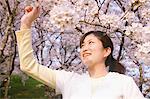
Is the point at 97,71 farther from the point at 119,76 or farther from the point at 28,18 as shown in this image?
the point at 28,18

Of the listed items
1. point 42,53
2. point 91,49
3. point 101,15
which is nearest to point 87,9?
point 101,15

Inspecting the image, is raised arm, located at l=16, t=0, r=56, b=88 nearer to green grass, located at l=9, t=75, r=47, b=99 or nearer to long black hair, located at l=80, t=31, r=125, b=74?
long black hair, located at l=80, t=31, r=125, b=74

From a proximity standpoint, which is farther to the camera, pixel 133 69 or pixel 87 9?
pixel 133 69

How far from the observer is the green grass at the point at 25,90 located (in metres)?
18.3

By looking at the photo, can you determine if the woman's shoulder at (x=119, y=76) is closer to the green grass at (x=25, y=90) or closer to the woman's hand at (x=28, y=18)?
the woman's hand at (x=28, y=18)

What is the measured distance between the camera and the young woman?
92.7 inches

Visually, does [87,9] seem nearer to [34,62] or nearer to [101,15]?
[101,15]

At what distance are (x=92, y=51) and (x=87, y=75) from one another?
17 cm

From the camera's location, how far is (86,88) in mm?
2389

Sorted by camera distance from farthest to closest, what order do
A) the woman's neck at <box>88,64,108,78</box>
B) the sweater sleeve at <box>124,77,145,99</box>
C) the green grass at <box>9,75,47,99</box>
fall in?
the green grass at <box>9,75,47,99</box> < the woman's neck at <box>88,64,108,78</box> < the sweater sleeve at <box>124,77,145,99</box>

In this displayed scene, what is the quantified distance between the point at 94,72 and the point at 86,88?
0.13 m

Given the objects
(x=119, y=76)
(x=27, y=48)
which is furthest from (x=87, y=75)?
(x=27, y=48)

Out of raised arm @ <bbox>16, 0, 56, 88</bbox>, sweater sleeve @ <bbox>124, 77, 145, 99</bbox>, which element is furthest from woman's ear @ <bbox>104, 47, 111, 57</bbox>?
raised arm @ <bbox>16, 0, 56, 88</bbox>

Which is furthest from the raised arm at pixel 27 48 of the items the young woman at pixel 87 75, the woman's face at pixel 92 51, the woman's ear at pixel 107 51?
the woman's ear at pixel 107 51
